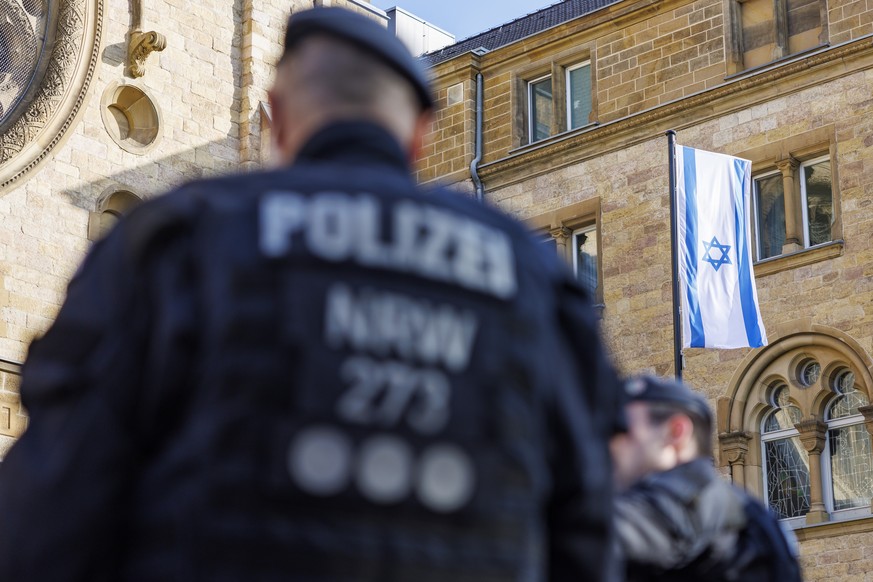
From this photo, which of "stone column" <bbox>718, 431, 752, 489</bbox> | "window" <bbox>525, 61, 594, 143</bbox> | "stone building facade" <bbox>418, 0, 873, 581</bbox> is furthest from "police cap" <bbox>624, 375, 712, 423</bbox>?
"window" <bbox>525, 61, 594, 143</bbox>

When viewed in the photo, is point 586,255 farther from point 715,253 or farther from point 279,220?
point 279,220

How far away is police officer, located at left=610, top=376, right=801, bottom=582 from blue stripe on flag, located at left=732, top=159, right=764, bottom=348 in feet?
50.8

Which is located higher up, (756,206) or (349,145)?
(756,206)

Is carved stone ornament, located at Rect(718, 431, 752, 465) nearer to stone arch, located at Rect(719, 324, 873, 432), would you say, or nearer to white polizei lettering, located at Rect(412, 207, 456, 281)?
stone arch, located at Rect(719, 324, 873, 432)

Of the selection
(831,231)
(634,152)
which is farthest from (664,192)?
(831,231)

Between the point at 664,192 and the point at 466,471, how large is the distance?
22040 millimetres

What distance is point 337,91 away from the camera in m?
2.52

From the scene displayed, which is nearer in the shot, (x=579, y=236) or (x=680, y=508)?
(x=680, y=508)

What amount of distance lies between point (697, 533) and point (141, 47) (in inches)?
743

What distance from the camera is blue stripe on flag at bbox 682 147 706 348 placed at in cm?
1942

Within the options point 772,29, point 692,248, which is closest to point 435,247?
point 692,248

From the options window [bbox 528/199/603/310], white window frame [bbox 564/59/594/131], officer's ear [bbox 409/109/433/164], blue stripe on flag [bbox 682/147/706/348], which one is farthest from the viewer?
white window frame [bbox 564/59/594/131]

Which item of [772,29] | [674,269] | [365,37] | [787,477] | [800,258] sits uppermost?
[772,29]

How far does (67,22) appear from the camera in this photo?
21.5 meters
